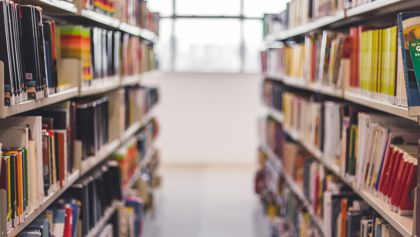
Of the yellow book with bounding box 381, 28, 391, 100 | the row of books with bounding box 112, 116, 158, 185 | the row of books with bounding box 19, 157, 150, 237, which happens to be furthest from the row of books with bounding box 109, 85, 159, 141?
the yellow book with bounding box 381, 28, 391, 100

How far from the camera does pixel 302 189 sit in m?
3.77

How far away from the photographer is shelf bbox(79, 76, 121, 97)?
2695mm

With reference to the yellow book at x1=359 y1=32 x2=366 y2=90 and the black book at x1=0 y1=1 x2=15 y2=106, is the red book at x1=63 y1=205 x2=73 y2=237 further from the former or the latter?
the yellow book at x1=359 y1=32 x2=366 y2=90

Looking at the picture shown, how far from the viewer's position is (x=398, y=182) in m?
1.93

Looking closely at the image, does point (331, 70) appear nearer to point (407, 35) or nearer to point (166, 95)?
point (407, 35)

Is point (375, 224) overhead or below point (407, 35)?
below

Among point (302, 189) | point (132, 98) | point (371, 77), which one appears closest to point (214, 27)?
point (132, 98)

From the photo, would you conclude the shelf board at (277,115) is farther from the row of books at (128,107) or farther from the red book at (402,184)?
the red book at (402,184)

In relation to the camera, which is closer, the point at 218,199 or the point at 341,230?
the point at 341,230

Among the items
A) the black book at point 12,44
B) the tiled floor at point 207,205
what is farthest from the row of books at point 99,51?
the tiled floor at point 207,205

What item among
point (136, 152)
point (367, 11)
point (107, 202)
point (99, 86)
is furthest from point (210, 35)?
point (367, 11)

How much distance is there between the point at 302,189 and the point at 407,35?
220 centimetres

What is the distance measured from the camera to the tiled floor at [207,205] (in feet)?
15.8

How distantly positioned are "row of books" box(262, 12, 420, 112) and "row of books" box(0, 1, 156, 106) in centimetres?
117
